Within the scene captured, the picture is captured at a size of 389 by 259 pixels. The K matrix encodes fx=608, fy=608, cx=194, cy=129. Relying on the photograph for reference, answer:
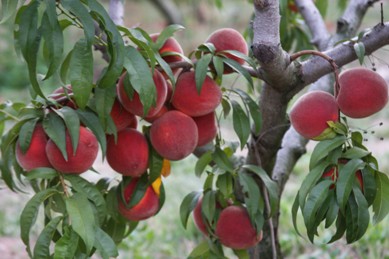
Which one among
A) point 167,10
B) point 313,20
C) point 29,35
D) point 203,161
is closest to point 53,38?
point 29,35

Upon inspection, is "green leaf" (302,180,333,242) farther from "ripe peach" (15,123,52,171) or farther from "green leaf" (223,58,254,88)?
"ripe peach" (15,123,52,171)

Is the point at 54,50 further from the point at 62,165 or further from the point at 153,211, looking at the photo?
the point at 153,211

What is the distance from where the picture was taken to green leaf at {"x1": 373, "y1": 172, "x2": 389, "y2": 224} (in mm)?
886

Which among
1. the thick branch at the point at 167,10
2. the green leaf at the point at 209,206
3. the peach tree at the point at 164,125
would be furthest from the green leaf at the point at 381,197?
the thick branch at the point at 167,10

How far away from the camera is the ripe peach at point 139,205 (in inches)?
42.3

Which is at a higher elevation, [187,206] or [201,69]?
[201,69]

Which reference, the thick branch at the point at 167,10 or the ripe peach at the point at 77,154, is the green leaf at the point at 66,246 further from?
the thick branch at the point at 167,10

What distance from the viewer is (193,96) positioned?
3.20 ft

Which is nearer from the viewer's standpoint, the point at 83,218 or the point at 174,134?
the point at 83,218

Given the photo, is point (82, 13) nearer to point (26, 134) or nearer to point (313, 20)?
point (26, 134)

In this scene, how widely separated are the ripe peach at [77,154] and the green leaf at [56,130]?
21 mm

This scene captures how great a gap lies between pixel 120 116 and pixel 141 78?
0.15m

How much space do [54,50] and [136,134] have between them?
10.3 inches

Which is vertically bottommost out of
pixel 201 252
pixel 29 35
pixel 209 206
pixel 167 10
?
pixel 167 10
